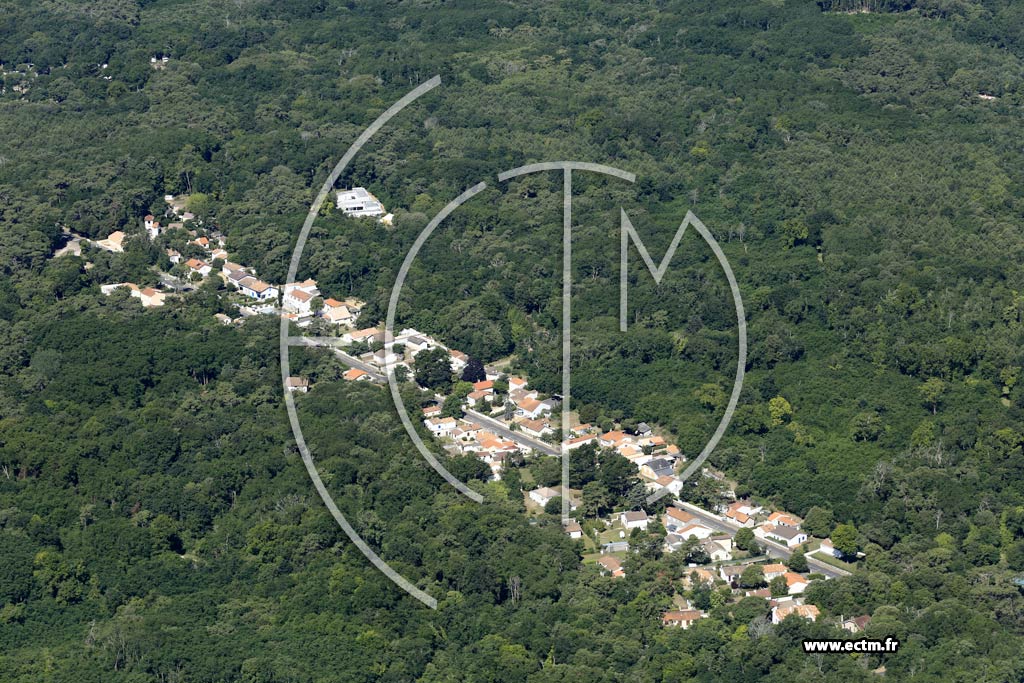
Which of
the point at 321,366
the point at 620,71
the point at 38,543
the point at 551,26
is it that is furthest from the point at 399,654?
the point at 551,26

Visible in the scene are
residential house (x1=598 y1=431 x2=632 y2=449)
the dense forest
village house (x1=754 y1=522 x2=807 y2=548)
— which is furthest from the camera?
residential house (x1=598 y1=431 x2=632 y2=449)

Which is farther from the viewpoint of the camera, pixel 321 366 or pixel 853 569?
pixel 321 366

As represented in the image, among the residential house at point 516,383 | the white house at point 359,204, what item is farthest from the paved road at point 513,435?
the white house at point 359,204

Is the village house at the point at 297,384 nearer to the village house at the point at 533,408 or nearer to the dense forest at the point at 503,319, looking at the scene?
the dense forest at the point at 503,319

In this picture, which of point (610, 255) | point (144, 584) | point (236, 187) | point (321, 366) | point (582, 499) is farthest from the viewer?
point (236, 187)

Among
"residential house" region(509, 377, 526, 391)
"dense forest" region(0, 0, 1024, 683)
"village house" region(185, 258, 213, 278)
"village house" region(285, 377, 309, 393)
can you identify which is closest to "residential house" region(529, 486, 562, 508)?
"dense forest" region(0, 0, 1024, 683)

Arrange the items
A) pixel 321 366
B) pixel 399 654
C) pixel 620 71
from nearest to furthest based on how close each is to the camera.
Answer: pixel 399 654, pixel 321 366, pixel 620 71

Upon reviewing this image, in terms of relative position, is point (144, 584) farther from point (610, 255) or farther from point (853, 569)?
point (610, 255)

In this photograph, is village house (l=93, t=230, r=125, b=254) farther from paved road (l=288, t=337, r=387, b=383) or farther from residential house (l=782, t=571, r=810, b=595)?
residential house (l=782, t=571, r=810, b=595)
